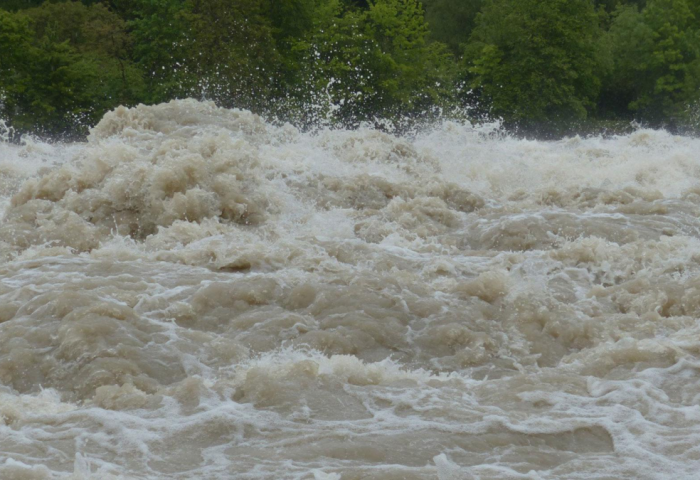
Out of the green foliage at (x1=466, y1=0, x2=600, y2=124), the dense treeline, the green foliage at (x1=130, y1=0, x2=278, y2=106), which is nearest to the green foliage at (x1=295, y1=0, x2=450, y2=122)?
the dense treeline

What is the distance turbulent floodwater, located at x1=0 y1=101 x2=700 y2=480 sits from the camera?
5102 mm

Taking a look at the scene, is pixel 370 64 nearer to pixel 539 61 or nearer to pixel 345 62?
pixel 345 62

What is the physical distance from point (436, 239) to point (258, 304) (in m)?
3.20

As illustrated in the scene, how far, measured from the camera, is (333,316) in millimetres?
7309

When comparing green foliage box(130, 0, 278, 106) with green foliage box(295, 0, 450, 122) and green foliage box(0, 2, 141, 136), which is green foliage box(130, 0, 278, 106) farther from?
green foliage box(295, 0, 450, 122)

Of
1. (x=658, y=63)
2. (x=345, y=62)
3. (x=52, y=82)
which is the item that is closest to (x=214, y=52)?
(x=52, y=82)

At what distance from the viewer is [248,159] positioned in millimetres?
11758

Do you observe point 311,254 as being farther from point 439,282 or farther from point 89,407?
point 89,407

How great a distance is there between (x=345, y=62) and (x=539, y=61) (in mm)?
6040

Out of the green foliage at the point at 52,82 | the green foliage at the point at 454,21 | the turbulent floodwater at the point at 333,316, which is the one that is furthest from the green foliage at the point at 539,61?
the turbulent floodwater at the point at 333,316

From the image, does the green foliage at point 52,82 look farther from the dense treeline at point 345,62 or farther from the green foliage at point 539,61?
the green foliage at point 539,61

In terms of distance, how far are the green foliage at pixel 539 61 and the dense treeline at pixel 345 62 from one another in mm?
47

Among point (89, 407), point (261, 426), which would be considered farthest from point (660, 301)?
point (89, 407)

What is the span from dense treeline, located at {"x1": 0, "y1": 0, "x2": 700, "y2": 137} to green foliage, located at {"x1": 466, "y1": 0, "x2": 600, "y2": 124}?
5 cm
